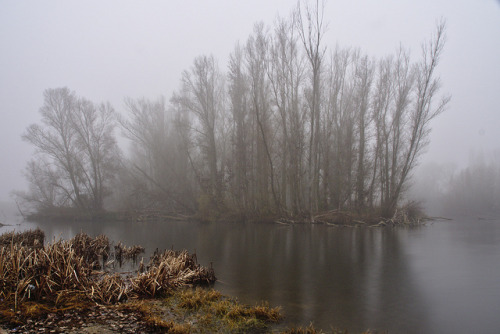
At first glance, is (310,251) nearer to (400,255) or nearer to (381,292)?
(400,255)

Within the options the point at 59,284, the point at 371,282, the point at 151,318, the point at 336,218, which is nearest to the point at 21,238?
the point at 59,284

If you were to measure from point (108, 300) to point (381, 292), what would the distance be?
209 inches

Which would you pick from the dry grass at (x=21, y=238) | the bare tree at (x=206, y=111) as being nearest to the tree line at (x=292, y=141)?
the bare tree at (x=206, y=111)

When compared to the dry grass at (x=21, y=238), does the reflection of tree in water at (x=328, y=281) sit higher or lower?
lower

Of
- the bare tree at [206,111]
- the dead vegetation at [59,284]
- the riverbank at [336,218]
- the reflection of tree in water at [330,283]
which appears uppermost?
the bare tree at [206,111]

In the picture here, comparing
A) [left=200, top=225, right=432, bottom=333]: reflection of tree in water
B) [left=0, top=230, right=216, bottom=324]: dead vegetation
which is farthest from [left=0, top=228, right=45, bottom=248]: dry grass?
[left=200, top=225, right=432, bottom=333]: reflection of tree in water

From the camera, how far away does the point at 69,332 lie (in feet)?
14.0

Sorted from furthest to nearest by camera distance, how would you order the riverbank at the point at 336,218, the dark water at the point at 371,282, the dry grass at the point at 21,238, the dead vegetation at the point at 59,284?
the riverbank at the point at 336,218
the dry grass at the point at 21,238
the dark water at the point at 371,282
the dead vegetation at the point at 59,284

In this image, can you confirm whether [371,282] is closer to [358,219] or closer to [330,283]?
[330,283]

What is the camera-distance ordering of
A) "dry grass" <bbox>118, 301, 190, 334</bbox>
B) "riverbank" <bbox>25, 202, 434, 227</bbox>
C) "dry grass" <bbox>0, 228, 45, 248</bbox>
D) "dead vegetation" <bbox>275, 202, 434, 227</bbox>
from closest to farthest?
"dry grass" <bbox>118, 301, 190, 334</bbox>, "dry grass" <bbox>0, 228, 45, 248</bbox>, "dead vegetation" <bbox>275, 202, 434, 227</bbox>, "riverbank" <bbox>25, 202, 434, 227</bbox>

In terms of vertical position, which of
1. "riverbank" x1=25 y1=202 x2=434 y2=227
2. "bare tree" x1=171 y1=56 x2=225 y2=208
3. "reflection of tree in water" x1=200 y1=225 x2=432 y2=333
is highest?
"bare tree" x1=171 y1=56 x2=225 y2=208

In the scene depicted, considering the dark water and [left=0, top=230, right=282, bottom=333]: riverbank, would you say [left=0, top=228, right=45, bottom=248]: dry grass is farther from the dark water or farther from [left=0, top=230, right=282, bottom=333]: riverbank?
[left=0, top=230, right=282, bottom=333]: riverbank

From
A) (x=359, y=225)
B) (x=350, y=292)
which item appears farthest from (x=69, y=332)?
(x=359, y=225)

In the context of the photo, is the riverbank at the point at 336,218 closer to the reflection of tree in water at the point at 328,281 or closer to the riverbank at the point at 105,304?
the reflection of tree in water at the point at 328,281
